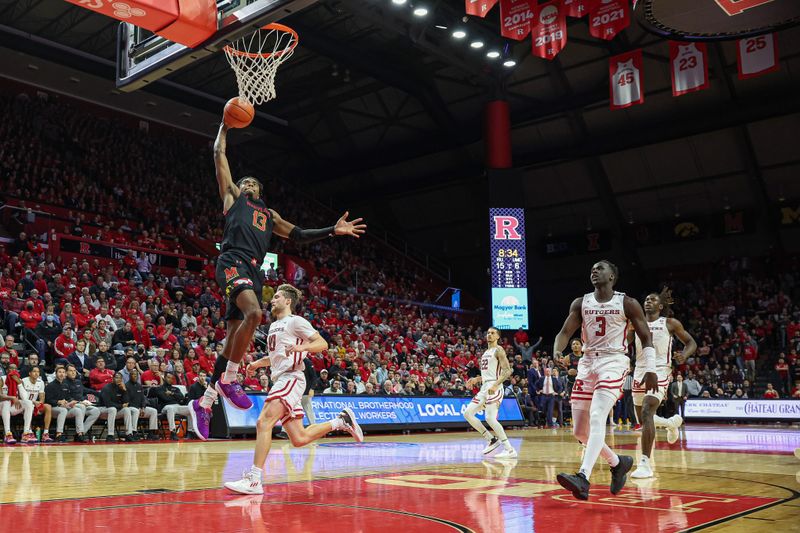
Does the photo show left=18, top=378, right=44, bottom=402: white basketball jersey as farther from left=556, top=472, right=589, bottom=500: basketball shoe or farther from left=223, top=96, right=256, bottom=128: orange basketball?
left=556, top=472, right=589, bottom=500: basketball shoe

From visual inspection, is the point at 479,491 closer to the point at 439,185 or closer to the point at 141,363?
the point at 141,363

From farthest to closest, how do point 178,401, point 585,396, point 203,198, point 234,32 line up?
point 203,198
point 178,401
point 234,32
point 585,396

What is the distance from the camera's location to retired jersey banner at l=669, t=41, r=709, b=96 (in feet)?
68.6

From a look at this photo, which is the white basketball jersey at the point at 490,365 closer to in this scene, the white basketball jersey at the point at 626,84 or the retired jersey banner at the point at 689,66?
the retired jersey banner at the point at 689,66

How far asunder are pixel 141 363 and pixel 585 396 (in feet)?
39.8

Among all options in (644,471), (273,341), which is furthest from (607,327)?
(273,341)

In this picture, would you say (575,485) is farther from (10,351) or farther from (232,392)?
(10,351)

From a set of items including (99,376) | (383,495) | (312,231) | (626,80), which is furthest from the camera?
(626,80)

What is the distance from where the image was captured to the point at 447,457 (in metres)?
10.7

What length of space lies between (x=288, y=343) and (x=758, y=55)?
18.2 metres

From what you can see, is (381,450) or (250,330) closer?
(250,330)

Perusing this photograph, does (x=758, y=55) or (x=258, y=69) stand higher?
(x=758, y=55)

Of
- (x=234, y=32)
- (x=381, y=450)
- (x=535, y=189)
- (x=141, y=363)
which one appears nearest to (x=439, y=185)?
(x=535, y=189)

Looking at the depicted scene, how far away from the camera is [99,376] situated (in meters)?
15.0
